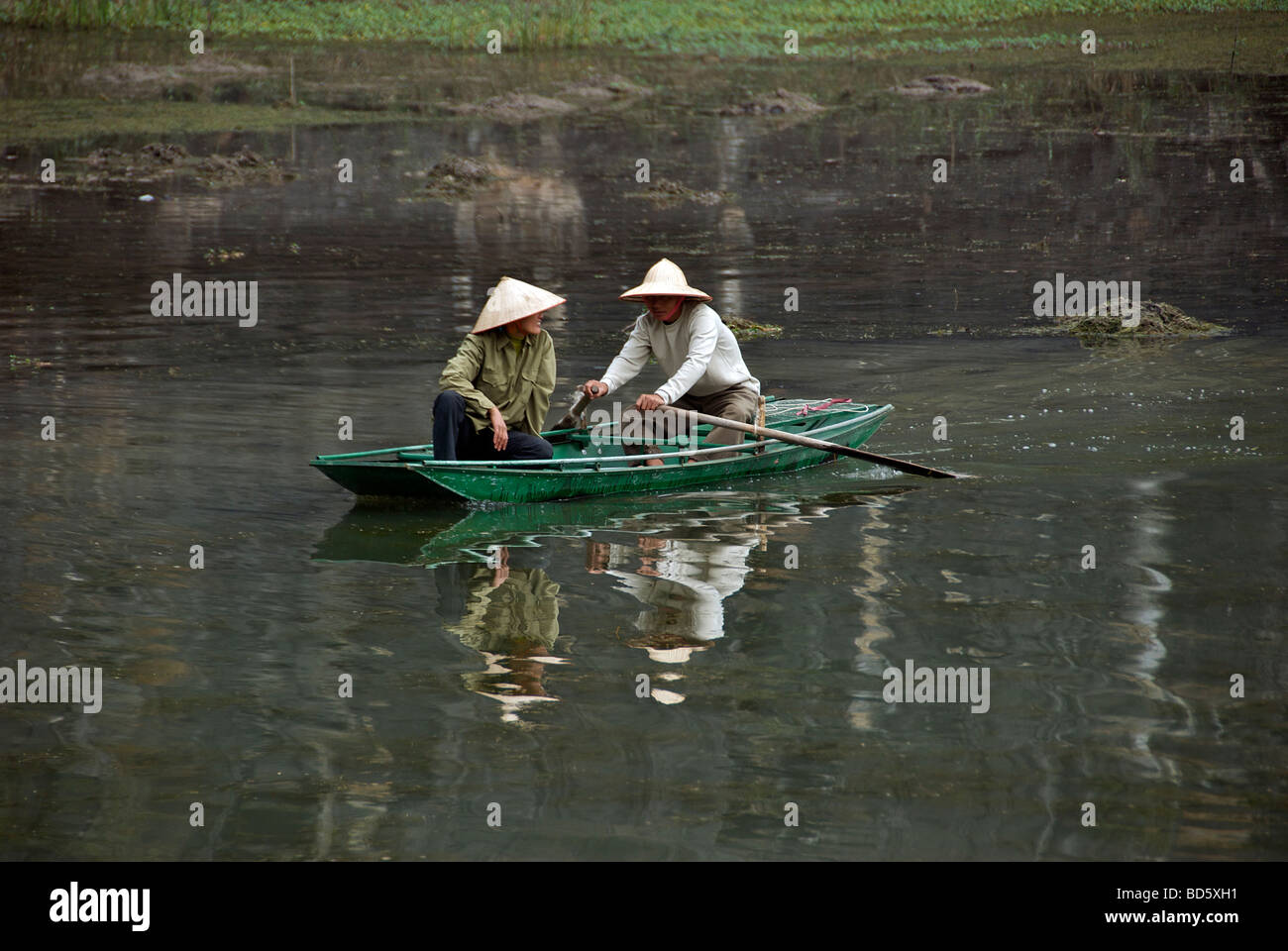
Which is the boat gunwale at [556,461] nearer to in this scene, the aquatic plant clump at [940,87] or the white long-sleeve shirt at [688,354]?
the white long-sleeve shirt at [688,354]

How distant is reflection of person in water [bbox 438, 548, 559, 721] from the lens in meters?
5.46

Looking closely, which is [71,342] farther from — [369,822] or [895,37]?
[895,37]

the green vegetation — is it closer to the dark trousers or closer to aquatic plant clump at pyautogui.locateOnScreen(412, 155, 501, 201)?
aquatic plant clump at pyautogui.locateOnScreen(412, 155, 501, 201)

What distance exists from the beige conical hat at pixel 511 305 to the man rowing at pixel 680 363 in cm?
50

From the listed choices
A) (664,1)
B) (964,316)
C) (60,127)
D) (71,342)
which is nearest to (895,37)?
(664,1)

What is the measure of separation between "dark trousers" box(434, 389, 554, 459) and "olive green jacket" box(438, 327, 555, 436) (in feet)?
0.21

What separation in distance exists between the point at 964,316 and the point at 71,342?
724 cm

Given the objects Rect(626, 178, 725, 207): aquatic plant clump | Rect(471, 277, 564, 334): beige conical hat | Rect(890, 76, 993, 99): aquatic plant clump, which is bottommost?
Rect(471, 277, 564, 334): beige conical hat

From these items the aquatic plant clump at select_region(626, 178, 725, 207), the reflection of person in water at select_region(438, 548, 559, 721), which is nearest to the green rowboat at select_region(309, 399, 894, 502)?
the reflection of person in water at select_region(438, 548, 559, 721)

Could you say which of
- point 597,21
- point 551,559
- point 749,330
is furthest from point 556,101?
point 551,559

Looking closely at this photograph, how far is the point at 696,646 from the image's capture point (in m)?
5.84

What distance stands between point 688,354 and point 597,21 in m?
22.6

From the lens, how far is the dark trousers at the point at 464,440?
24.6 ft

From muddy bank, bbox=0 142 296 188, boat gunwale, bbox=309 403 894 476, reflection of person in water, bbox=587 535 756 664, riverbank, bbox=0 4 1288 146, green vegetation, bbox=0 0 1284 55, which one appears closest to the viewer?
reflection of person in water, bbox=587 535 756 664
